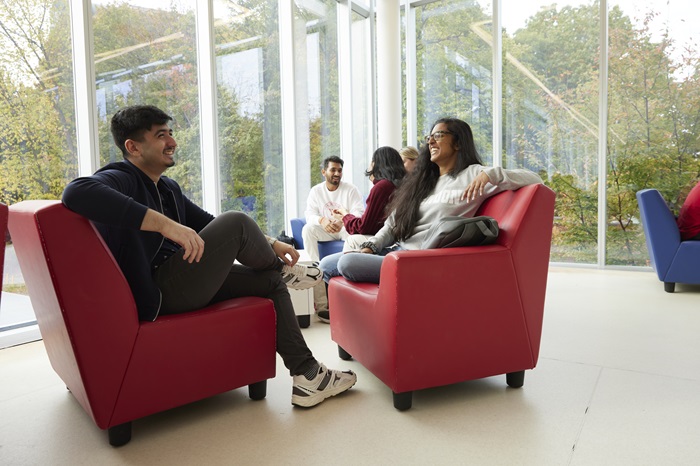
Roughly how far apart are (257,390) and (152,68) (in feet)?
9.54

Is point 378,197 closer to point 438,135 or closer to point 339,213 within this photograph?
point 438,135

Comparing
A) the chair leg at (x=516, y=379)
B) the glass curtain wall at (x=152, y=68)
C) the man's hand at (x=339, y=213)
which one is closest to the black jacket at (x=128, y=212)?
the chair leg at (x=516, y=379)

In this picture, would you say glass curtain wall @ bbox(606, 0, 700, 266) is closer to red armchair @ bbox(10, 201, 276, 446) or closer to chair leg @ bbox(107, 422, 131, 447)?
red armchair @ bbox(10, 201, 276, 446)

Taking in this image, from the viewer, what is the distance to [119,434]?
1743 mm

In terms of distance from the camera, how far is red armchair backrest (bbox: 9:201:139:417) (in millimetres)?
1584

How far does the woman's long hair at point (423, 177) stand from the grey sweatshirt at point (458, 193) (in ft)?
0.10

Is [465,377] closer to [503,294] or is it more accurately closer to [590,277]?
[503,294]

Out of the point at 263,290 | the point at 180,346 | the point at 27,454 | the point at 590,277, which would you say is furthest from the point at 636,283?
the point at 27,454

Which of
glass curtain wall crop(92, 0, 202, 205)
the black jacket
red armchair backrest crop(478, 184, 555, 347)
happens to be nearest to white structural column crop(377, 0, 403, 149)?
glass curtain wall crop(92, 0, 202, 205)

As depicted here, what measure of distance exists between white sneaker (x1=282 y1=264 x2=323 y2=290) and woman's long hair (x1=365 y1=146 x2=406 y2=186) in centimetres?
112

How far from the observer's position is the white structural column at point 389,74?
252 inches

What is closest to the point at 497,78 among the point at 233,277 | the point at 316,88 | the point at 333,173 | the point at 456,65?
the point at 456,65

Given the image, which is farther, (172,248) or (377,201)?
(377,201)

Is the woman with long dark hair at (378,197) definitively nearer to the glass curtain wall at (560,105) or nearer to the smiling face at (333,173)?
the smiling face at (333,173)
